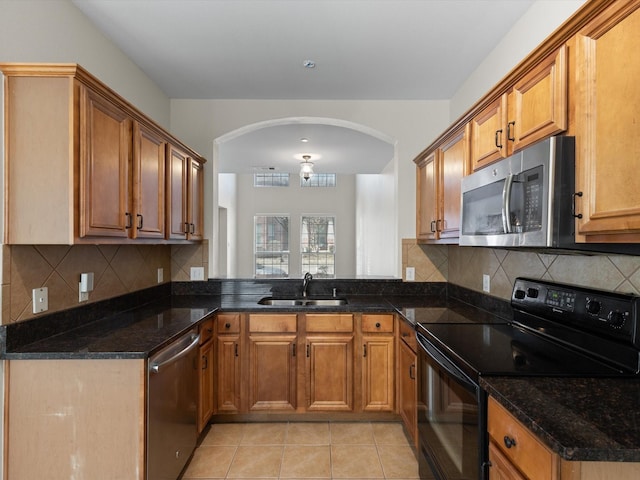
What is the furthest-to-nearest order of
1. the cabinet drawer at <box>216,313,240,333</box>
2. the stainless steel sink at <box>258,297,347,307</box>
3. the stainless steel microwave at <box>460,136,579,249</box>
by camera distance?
the stainless steel sink at <box>258,297,347,307</box>
the cabinet drawer at <box>216,313,240,333</box>
the stainless steel microwave at <box>460,136,579,249</box>

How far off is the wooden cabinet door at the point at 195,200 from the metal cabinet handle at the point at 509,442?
7.94ft

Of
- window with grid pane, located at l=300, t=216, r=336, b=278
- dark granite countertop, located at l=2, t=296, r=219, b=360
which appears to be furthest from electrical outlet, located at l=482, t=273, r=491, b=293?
window with grid pane, located at l=300, t=216, r=336, b=278

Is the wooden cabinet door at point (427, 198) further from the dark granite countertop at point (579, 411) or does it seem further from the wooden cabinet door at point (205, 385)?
the wooden cabinet door at point (205, 385)

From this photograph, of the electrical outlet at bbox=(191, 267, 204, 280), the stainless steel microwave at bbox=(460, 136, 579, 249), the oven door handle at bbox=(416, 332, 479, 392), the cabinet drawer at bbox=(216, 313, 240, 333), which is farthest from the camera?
the electrical outlet at bbox=(191, 267, 204, 280)

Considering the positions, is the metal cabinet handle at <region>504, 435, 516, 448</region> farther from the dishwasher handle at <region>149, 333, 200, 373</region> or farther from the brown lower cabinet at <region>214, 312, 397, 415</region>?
the brown lower cabinet at <region>214, 312, 397, 415</region>

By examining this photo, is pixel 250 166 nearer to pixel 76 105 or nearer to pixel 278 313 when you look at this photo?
pixel 278 313

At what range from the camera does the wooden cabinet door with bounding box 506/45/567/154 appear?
1.28 meters

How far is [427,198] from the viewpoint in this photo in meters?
2.82

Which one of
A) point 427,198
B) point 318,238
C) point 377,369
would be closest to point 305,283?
point 377,369

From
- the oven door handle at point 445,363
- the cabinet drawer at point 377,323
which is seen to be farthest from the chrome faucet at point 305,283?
the oven door handle at point 445,363

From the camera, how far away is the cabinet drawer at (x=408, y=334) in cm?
219

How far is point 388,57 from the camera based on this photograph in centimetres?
247

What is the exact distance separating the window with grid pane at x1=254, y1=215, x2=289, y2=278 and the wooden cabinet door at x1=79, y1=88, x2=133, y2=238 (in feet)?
25.4

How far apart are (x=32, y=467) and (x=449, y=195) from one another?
2.55 metres
